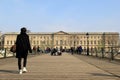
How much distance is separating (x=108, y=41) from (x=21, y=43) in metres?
172

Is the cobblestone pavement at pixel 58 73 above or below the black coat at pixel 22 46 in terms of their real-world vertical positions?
below

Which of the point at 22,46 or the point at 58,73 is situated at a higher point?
the point at 22,46

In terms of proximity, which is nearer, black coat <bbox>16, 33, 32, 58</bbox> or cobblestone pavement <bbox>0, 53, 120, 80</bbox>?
cobblestone pavement <bbox>0, 53, 120, 80</bbox>

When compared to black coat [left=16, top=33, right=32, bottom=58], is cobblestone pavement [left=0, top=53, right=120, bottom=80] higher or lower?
lower

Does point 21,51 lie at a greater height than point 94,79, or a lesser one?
greater

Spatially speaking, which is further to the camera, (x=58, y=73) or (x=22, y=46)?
(x=22, y=46)

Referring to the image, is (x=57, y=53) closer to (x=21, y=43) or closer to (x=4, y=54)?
(x=4, y=54)

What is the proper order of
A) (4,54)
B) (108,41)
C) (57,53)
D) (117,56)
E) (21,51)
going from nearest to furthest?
(21,51), (117,56), (4,54), (57,53), (108,41)

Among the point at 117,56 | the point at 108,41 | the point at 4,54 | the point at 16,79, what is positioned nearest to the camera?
the point at 16,79

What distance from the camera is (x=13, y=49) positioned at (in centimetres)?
1449

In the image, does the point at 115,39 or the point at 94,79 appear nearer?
the point at 94,79

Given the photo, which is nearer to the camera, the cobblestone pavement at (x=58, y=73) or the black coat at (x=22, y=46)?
the cobblestone pavement at (x=58, y=73)

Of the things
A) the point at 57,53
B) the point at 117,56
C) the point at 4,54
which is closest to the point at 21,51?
the point at 117,56

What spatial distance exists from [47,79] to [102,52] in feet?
84.6
